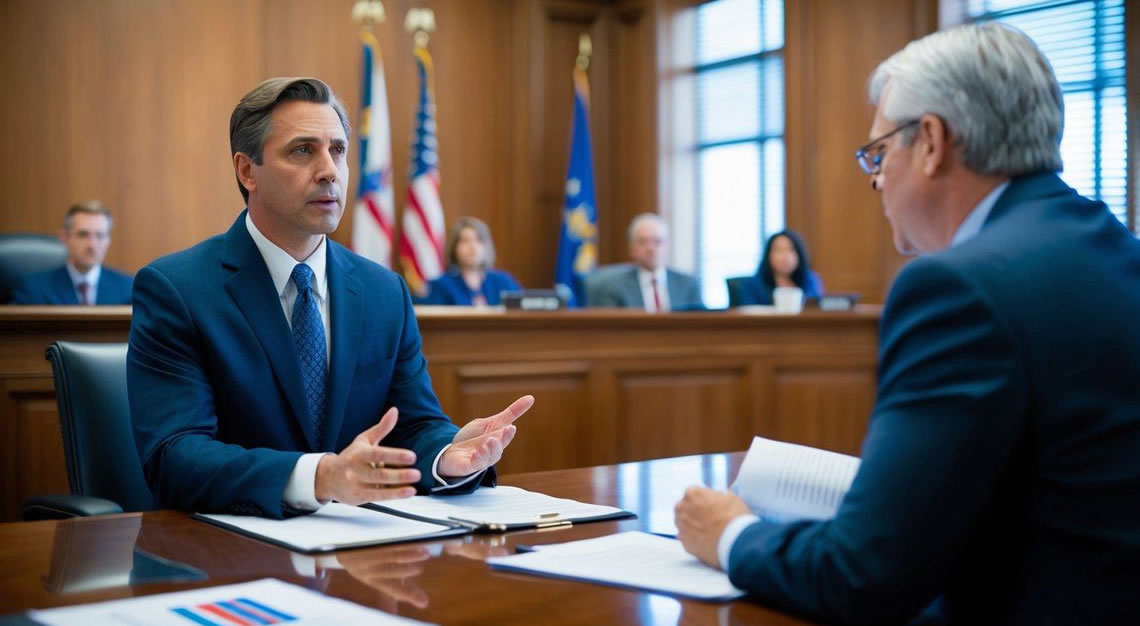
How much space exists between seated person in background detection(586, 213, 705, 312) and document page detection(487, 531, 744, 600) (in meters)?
5.72

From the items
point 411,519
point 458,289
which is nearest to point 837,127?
point 458,289

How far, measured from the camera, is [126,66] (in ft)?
25.3

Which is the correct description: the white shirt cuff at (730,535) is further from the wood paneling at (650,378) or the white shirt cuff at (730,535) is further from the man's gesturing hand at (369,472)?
the wood paneling at (650,378)

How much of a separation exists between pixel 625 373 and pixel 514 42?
5070mm

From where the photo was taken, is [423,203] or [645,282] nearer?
[645,282]

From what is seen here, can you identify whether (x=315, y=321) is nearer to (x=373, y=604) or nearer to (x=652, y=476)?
(x=652, y=476)

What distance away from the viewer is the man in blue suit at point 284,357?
1.78m

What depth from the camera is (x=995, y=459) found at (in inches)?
44.4

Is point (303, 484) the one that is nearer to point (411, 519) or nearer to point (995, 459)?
point (411, 519)

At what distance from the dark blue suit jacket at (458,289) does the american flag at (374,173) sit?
76 centimetres

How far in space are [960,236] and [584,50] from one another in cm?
839

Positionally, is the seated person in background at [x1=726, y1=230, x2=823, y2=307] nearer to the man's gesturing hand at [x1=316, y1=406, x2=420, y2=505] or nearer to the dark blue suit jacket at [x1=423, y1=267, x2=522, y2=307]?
the dark blue suit jacket at [x1=423, y1=267, x2=522, y2=307]

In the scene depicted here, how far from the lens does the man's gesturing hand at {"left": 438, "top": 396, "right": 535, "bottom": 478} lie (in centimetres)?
187

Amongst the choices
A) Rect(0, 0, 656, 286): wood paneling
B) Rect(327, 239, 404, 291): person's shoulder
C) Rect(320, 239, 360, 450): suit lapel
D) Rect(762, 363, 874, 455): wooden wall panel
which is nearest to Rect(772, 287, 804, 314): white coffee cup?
Rect(762, 363, 874, 455): wooden wall panel
